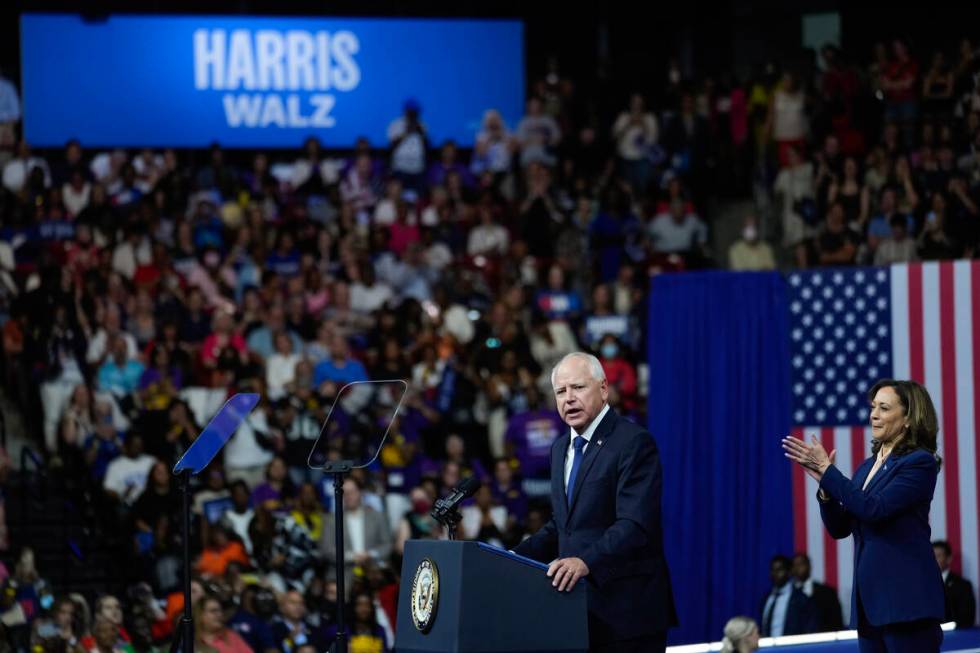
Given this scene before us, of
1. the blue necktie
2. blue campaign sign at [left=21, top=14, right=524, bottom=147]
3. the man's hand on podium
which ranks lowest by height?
the man's hand on podium

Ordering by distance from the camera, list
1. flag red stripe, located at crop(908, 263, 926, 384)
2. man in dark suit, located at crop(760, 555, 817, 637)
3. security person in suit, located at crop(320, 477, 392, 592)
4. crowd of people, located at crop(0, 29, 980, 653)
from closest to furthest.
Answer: man in dark suit, located at crop(760, 555, 817, 637) → flag red stripe, located at crop(908, 263, 926, 384) → crowd of people, located at crop(0, 29, 980, 653) → security person in suit, located at crop(320, 477, 392, 592)

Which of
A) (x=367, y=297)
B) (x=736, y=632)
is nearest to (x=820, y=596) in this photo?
(x=736, y=632)

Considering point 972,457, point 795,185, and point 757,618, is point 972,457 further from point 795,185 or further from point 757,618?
point 795,185

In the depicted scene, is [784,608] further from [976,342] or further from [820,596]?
[976,342]

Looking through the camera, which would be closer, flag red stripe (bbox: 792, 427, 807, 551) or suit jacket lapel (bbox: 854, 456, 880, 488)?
suit jacket lapel (bbox: 854, 456, 880, 488)

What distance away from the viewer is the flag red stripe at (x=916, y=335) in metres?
10.7

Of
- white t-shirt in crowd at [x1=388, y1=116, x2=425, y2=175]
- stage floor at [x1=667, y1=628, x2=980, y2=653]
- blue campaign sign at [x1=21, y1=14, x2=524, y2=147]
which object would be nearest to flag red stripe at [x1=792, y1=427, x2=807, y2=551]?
stage floor at [x1=667, y1=628, x2=980, y2=653]

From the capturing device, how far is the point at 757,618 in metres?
10.8

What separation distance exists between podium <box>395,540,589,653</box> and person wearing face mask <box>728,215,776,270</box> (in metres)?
9.86

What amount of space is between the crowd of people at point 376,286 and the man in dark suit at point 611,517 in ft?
13.1

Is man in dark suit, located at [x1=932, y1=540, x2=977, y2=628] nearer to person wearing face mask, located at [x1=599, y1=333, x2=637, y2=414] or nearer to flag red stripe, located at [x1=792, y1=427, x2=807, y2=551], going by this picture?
flag red stripe, located at [x1=792, y1=427, x2=807, y2=551]

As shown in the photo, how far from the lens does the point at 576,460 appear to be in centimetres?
559

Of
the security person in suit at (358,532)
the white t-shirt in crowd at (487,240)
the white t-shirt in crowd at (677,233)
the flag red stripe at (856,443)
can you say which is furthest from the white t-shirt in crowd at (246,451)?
the white t-shirt in crowd at (677,233)

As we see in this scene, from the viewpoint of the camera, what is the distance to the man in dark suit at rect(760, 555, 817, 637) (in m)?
10.4
